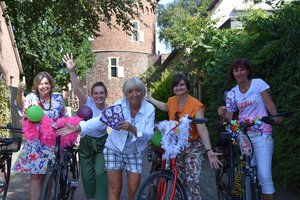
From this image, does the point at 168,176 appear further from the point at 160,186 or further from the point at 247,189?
the point at 247,189

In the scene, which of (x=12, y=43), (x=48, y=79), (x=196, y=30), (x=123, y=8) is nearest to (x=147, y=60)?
(x=12, y=43)

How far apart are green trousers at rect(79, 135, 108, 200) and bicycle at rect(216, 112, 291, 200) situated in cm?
147

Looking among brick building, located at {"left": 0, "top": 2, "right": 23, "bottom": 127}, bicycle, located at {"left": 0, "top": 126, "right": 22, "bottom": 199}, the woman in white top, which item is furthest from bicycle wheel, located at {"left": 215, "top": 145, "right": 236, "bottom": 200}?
brick building, located at {"left": 0, "top": 2, "right": 23, "bottom": 127}

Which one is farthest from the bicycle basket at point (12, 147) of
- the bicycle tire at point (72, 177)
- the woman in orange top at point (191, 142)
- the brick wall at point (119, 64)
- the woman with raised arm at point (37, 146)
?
the brick wall at point (119, 64)

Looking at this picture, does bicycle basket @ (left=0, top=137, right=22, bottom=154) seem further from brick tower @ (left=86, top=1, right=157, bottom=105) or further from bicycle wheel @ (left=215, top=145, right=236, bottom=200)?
brick tower @ (left=86, top=1, right=157, bottom=105)

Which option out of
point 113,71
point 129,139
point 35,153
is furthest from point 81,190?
point 113,71

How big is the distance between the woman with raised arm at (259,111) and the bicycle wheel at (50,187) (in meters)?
2.21

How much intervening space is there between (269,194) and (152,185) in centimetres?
138

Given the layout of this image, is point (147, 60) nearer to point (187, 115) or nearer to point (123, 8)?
point (123, 8)

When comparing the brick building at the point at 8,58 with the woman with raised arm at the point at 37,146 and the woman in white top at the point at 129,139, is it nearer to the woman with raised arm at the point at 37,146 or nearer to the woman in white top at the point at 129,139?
the woman with raised arm at the point at 37,146

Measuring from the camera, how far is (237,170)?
4980 millimetres

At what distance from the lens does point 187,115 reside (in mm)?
4719

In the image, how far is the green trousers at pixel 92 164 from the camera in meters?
5.43

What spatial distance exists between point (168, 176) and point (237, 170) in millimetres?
911
